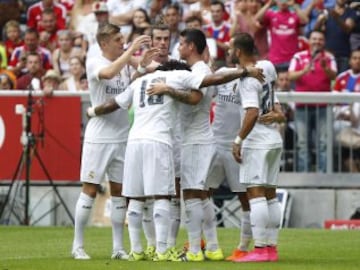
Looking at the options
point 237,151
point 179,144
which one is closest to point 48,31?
point 179,144

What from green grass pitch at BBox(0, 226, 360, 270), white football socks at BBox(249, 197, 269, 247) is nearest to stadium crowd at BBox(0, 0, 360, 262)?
white football socks at BBox(249, 197, 269, 247)

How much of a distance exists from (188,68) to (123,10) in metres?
11.1

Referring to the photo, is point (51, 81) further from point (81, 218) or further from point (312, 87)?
point (81, 218)

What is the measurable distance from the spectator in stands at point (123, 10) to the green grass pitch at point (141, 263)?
19.5ft

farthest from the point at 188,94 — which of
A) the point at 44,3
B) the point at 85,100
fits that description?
the point at 44,3

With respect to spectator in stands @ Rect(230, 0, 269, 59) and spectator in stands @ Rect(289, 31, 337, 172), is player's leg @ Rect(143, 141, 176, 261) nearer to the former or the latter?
spectator in stands @ Rect(289, 31, 337, 172)

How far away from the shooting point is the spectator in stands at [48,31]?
2666 cm

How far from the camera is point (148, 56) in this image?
50.6 feet

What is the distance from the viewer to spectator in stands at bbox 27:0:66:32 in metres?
27.3

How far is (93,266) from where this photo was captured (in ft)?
47.3

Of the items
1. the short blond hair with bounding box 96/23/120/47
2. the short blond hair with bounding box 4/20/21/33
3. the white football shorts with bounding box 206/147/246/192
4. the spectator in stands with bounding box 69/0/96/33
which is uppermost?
the spectator in stands with bounding box 69/0/96/33

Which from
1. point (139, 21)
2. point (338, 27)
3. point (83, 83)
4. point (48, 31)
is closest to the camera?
point (83, 83)

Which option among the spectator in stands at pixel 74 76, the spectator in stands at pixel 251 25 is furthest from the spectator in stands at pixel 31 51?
the spectator in stands at pixel 251 25

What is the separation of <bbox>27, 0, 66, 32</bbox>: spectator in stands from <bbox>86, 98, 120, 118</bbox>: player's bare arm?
11.7 metres
